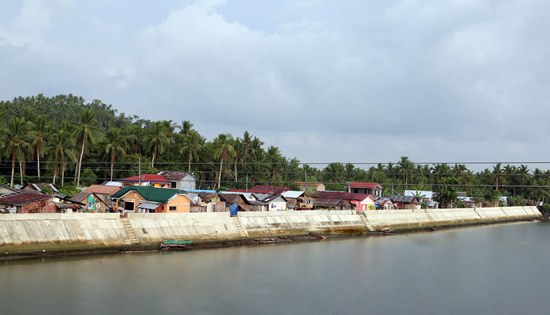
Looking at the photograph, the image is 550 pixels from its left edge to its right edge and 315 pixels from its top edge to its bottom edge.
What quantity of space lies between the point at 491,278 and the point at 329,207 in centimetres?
2771

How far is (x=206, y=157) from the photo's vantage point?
7381 centimetres

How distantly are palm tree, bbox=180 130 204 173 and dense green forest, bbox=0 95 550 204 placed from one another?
96 millimetres

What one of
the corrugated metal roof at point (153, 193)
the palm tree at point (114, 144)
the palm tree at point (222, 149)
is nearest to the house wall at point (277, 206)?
the corrugated metal roof at point (153, 193)

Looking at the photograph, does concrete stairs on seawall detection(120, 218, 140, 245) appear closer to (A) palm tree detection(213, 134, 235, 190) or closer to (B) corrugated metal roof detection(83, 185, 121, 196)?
(B) corrugated metal roof detection(83, 185, 121, 196)

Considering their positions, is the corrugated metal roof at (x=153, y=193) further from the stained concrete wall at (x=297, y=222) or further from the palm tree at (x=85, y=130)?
the palm tree at (x=85, y=130)

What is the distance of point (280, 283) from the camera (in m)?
28.4

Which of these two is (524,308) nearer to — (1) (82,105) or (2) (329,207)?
(2) (329,207)

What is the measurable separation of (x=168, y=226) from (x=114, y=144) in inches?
1092

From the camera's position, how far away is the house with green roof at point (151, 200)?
1631 inches

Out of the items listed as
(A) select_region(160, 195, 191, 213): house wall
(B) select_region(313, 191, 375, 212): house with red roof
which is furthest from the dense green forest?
(A) select_region(160, 195, 191, 213): house wall

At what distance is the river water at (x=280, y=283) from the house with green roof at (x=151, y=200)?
706 centimetres

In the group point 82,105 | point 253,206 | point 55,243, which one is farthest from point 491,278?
point 82,105

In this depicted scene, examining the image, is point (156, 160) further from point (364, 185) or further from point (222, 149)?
point (364, 185)

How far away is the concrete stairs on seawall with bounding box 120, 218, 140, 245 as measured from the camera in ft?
115
